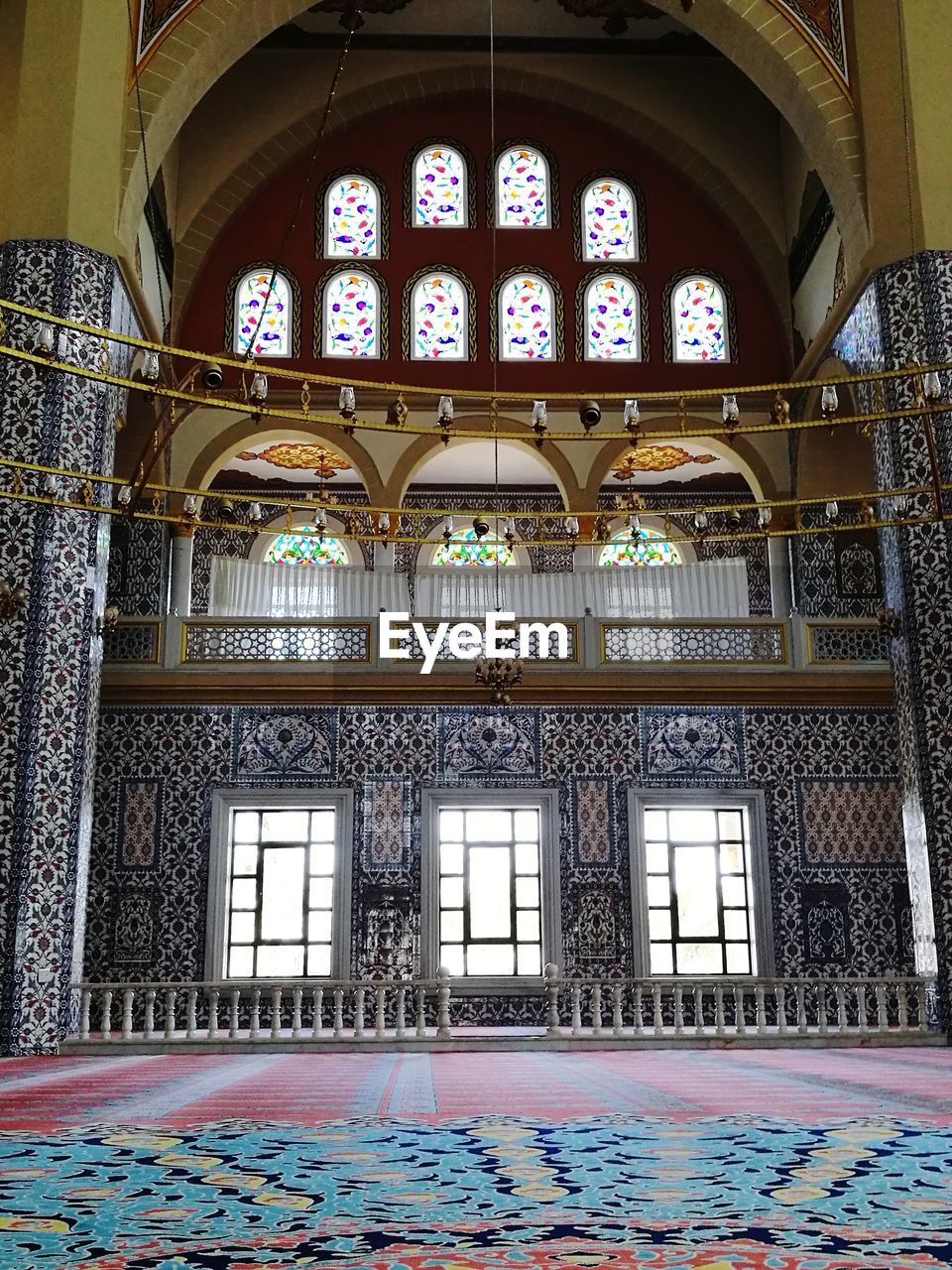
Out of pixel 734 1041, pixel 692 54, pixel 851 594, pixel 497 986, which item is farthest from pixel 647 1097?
pixel 692 54

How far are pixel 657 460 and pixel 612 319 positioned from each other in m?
2.49

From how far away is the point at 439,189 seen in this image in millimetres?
14016

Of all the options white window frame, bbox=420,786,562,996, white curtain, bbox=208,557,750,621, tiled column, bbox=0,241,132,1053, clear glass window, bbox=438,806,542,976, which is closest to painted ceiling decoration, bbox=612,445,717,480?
Answer: white curtain, bbox=208,557,750,621

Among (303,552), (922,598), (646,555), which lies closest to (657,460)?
(646,555)

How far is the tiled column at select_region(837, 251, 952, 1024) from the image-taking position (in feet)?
29.3

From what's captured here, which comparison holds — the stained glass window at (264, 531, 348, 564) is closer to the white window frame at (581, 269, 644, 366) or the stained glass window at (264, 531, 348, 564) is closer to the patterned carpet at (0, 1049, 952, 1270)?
the white window frame at (581, 269, 644, 366)

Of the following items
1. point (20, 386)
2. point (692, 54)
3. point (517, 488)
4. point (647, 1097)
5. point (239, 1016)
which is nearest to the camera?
point (647, 1097)

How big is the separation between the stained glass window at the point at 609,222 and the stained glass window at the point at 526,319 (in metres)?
0.66

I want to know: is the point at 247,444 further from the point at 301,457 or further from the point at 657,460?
the point at 657,460

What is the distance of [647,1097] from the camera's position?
17.7ft

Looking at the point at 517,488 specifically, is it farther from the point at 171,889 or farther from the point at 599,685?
the point at 171,889

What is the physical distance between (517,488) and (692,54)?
5312mm

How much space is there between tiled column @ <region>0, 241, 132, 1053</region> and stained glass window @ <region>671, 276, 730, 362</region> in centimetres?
654

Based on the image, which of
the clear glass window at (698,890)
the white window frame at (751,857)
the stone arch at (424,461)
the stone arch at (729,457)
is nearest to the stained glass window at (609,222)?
the stone arch at (729,457)
